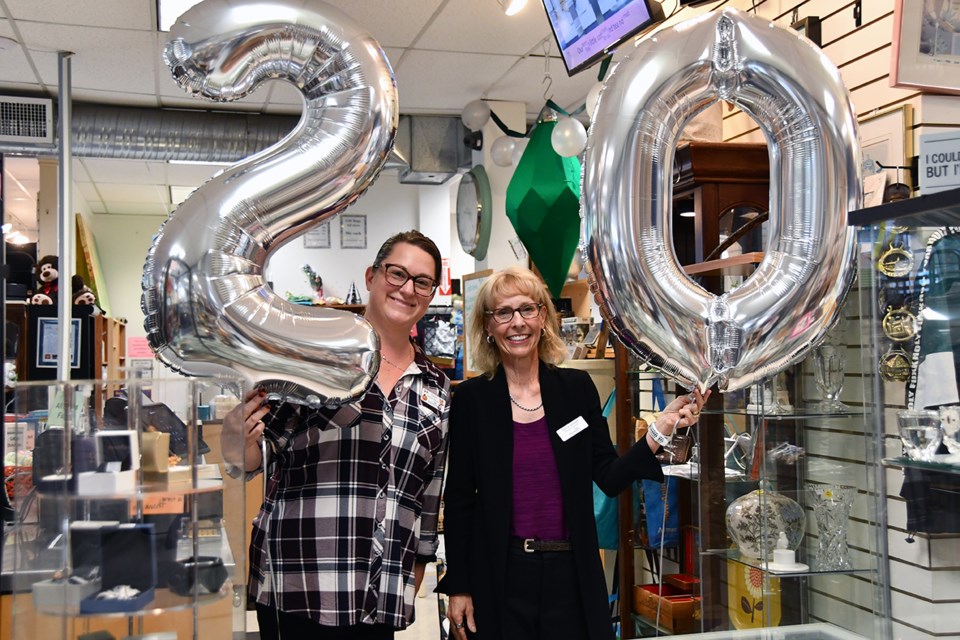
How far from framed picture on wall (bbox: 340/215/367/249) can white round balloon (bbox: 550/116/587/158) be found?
17.1 ft

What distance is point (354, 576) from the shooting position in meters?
1.75

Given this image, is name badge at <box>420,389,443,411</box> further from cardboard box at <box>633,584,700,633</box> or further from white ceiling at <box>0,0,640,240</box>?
white ceiling at <box>0,0,640,240</box>

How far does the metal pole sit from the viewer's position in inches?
212

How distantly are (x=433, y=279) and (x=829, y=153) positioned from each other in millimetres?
933

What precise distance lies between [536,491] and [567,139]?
6.48 ft

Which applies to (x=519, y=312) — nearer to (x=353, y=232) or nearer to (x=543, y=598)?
(x=543, y=598)

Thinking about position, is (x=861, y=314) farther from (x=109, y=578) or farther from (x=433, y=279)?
(x=109, y=578)

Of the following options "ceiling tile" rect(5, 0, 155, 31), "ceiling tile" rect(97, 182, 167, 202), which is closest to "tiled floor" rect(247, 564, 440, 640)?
"ceiling tile" rect(5, 0, 155, 31)

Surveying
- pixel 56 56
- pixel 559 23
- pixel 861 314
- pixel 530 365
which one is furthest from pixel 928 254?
pixel 56 56

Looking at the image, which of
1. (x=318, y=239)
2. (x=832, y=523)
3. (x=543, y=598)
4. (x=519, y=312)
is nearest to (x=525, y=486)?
(x=543, y=598)

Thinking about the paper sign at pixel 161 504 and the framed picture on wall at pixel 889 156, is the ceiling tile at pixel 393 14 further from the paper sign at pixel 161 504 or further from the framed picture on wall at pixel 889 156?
the paper sign at pixel 161 504

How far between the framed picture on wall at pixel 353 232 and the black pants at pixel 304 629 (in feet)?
23.3

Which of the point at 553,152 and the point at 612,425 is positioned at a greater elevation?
the point at 553,152

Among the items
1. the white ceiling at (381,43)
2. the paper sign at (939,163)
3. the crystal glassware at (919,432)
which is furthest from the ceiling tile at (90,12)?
the crystal glassware at (919,432)
